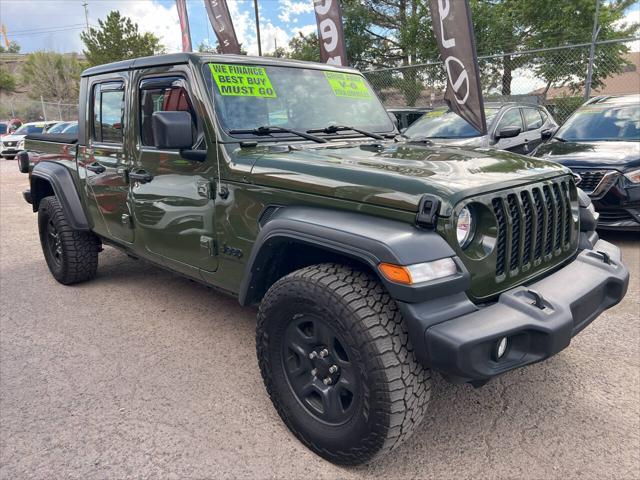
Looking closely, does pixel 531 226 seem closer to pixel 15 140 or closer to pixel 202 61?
pixel 202 61

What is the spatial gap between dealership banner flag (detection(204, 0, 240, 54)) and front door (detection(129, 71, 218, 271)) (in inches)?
406

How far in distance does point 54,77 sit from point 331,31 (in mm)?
47567

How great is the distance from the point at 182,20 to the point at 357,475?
15364 millimetres

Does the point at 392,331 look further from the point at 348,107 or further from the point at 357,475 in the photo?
the point at 348,107

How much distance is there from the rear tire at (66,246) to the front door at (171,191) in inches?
47.6

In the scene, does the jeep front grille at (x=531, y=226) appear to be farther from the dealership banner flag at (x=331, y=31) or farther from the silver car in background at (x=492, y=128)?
the dealership banner flag at (x=331, y=31)

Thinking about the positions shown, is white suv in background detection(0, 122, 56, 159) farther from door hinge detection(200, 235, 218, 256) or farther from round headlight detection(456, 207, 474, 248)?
round headlight detection(456, 207, 474, 248)

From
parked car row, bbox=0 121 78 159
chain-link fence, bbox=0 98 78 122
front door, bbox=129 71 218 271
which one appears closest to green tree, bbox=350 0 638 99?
front door, bbox=129 71 218 271

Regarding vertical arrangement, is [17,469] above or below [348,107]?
below

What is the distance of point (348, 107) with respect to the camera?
345 cm

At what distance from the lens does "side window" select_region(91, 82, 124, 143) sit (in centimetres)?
362

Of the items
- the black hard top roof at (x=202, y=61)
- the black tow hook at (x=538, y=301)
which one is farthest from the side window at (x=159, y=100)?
the black tow hook at (x=538, y=301)

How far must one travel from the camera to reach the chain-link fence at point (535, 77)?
11.2m

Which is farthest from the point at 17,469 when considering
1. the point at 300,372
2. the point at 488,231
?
the point at 488,231
